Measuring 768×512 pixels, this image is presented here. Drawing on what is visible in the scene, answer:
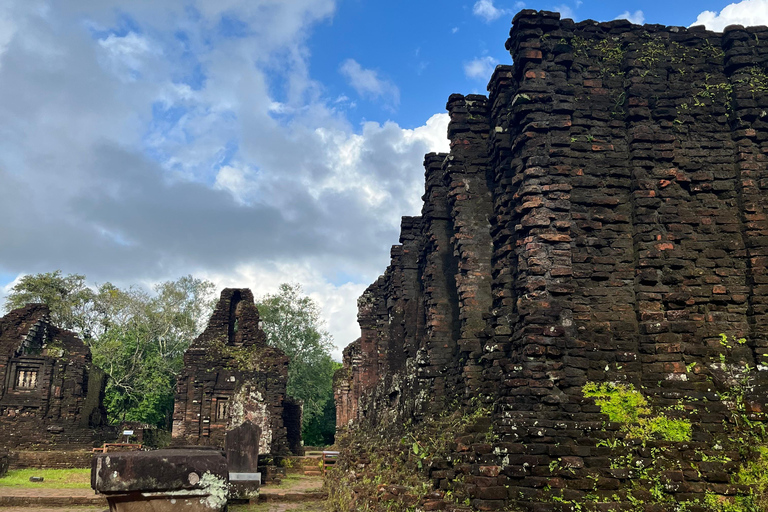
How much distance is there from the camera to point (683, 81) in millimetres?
8742

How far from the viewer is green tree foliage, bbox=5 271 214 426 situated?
39.4m

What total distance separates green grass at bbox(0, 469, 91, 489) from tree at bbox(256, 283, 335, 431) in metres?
24.6

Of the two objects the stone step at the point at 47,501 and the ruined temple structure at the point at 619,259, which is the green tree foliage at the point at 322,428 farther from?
the ruined temple structure at the point at 619,259

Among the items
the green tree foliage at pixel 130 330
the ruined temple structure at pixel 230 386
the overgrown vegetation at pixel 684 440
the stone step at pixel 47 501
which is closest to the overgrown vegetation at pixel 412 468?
the overgrown vegetation at pixel 684 440

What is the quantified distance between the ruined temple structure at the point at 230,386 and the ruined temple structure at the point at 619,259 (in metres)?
15.0

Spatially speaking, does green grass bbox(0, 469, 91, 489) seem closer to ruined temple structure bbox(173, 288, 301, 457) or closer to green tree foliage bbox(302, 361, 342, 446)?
ruined temple structure bbox(173, 288, 301, 457)

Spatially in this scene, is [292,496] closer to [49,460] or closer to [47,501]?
[47,501]

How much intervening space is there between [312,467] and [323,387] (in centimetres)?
2449

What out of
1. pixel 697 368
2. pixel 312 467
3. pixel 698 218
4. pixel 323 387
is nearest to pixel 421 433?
pixel 697 368

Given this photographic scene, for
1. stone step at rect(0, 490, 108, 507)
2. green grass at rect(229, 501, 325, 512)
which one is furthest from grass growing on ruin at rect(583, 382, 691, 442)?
stone step at rect(0, 490, 108, 507)

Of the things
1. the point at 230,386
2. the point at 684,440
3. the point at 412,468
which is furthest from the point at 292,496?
the point at 684,440

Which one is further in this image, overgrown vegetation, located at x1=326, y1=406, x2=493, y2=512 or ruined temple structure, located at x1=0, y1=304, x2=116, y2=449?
ruined temple structure, located at x1=0, y1=304, x2=116, y2=449

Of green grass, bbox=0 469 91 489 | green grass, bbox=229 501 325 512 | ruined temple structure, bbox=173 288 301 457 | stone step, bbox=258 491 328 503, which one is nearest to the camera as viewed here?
green grass, bbox=229 501 325 512

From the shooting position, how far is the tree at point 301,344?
47.2 metres
